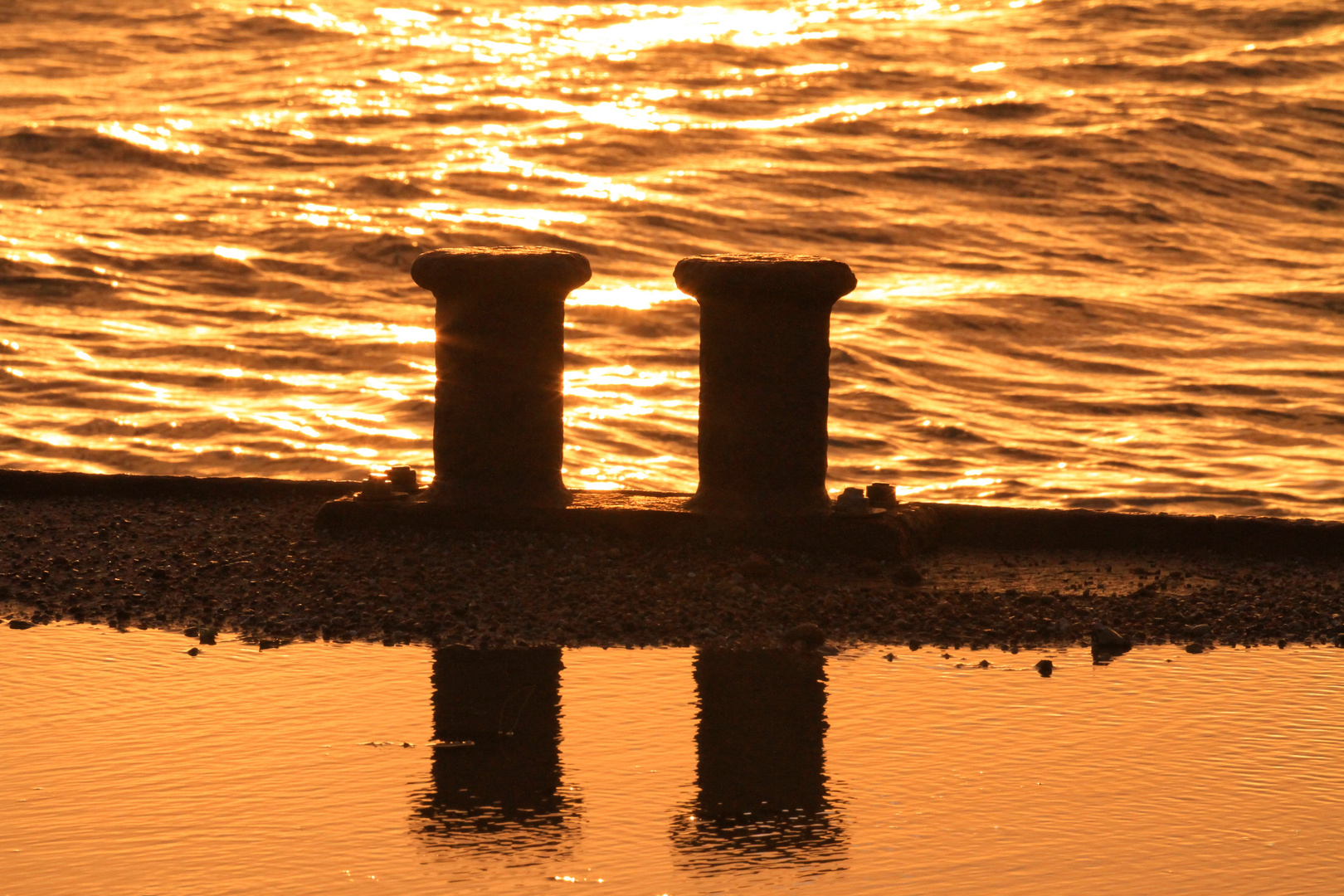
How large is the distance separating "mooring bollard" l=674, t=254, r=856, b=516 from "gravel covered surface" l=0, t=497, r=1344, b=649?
0.46m

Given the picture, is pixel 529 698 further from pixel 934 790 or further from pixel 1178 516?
pixel 1178 516

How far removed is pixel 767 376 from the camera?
10844mm

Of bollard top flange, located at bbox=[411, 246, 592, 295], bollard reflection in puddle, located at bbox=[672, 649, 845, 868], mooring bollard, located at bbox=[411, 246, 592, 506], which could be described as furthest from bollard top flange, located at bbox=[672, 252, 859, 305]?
bollard reflection in puddle, located at bbox=[672, 649, 845, 868]

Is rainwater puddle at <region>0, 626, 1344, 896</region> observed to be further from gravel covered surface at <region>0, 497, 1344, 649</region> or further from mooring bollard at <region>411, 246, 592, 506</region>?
mooring bollard at <region>411, 246, 592, 506</region>

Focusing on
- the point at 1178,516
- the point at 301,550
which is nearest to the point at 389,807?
the point at 301,550

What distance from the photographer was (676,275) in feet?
37.3

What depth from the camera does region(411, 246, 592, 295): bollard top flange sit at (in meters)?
11.1

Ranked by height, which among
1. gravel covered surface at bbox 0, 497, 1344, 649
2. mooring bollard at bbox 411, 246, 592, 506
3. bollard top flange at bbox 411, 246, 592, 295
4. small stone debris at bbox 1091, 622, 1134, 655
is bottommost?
gravel covered surface at bbox 0, 497, 1344, 649

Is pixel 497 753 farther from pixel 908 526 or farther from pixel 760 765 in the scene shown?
pixel 908 526

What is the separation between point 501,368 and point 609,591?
198 cm

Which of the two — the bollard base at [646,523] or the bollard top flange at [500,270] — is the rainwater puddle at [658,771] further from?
the bollard top flange at [500,270]

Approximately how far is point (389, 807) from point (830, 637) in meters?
3.34

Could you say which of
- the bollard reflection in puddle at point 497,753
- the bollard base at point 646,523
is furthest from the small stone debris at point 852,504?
the bollard reflection in puddle at point 497,753

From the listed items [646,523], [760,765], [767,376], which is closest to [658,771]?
[760,765]
